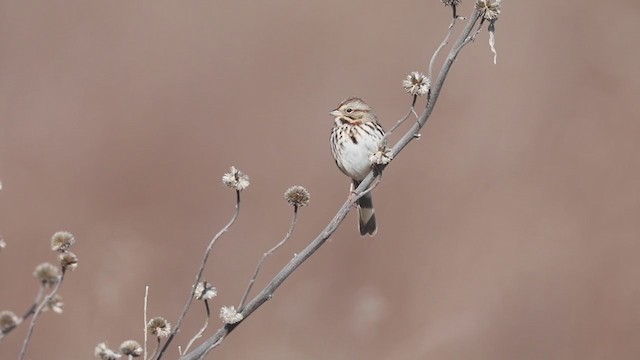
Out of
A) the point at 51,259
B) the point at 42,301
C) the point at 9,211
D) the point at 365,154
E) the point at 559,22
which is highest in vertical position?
the point at 559,22

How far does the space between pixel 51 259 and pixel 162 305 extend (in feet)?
0.92

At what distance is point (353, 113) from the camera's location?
173 centimetres

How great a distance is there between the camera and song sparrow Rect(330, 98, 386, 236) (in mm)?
1691

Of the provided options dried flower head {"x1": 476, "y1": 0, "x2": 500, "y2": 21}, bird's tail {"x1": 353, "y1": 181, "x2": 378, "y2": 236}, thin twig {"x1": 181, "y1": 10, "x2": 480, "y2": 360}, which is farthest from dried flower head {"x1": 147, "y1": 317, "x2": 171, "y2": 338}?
bird's tail {"x1": 353, "y1": 181, "x2": 378, "y2": 236}

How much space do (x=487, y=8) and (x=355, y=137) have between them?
2.64 feet

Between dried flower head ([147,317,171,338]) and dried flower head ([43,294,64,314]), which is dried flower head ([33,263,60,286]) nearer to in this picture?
dried flower head ([43,294,64,314])

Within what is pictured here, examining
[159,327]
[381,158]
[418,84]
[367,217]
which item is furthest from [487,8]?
[367,217]

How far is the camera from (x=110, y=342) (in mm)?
2100

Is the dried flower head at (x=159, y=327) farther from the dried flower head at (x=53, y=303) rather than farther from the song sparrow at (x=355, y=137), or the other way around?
the song sparrow at (x=355, y=137)

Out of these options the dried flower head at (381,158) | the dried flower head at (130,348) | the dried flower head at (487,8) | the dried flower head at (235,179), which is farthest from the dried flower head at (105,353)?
the dried flower head at (487,8)

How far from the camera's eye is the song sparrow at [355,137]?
1.69m

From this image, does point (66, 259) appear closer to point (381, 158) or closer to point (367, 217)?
point (381, 158)

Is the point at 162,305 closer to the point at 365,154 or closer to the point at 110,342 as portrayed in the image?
the point at 110,342

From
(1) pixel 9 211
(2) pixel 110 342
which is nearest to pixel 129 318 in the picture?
(2) pixel 110 342
